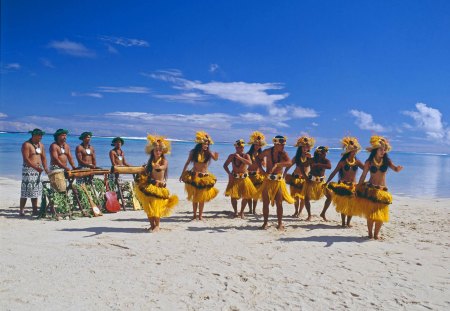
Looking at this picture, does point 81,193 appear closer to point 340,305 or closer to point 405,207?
point 340,305

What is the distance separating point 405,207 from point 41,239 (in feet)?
32.3

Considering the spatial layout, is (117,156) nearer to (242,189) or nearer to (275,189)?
(242,189)

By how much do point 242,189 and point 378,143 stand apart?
3.06 m

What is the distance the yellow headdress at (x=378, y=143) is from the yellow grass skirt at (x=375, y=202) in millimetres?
668

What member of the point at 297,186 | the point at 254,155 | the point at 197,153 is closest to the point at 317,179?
the point at 297,186

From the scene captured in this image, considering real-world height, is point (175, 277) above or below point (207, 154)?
below

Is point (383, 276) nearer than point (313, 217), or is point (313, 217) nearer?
point (383, 276)

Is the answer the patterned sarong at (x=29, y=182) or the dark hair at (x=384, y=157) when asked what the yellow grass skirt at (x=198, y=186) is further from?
the patterned sarong at (x=29, y=182)

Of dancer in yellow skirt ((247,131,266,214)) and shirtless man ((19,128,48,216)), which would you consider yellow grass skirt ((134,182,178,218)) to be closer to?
dancer in yellow skirt ((247,131,266,214))

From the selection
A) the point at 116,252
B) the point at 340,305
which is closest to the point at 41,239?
the point at 116,252

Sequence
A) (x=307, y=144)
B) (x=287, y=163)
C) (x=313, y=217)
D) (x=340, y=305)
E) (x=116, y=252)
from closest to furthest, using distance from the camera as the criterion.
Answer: (x=340, y=305) < (x=116, y=252) < (x=287, y=163) < (x=307, y=144) < (x=313, y=217)

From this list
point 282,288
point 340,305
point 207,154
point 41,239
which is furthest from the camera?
point 207,154

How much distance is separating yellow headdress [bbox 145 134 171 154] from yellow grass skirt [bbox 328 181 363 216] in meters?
3.27

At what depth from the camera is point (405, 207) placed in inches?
449
